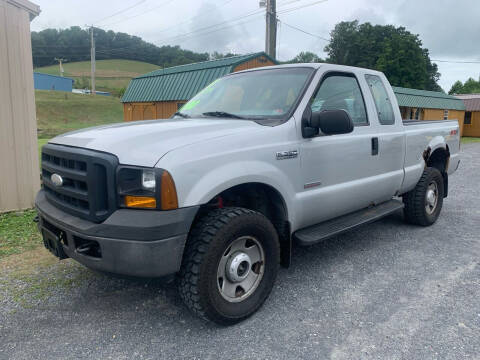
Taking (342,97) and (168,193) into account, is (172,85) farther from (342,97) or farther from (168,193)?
(168,193)

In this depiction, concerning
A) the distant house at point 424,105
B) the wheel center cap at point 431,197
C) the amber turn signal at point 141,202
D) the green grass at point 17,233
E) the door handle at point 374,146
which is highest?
the distant house at point 424,105

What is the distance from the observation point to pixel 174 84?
18.6 m

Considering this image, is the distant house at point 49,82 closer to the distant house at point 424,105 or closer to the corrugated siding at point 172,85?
the corrugated siding at point 172,85

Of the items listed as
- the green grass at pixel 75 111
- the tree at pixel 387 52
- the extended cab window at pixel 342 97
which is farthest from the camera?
the tree at pixel 387 52

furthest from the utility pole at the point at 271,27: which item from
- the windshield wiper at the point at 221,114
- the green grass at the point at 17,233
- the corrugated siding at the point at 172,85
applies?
the windshield wiper at the point at 221,114

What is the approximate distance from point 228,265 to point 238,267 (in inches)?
3.3

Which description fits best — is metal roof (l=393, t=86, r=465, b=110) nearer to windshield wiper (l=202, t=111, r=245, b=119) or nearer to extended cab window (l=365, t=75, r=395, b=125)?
extended cab window (l=365, t=75, r=395, b=125)

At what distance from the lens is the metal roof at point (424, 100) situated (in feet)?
87.0

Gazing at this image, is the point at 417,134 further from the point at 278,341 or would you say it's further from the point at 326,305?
the point at 278,341

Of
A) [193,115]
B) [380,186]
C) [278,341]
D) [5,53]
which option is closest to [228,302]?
[278,341]

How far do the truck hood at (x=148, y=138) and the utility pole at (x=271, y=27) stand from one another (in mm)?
12601

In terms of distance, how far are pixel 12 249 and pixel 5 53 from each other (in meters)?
2.97

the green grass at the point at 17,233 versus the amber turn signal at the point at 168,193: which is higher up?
the amber turn signal at the point at 168,193

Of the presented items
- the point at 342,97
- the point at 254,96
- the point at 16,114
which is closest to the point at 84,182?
the point at 254,96
